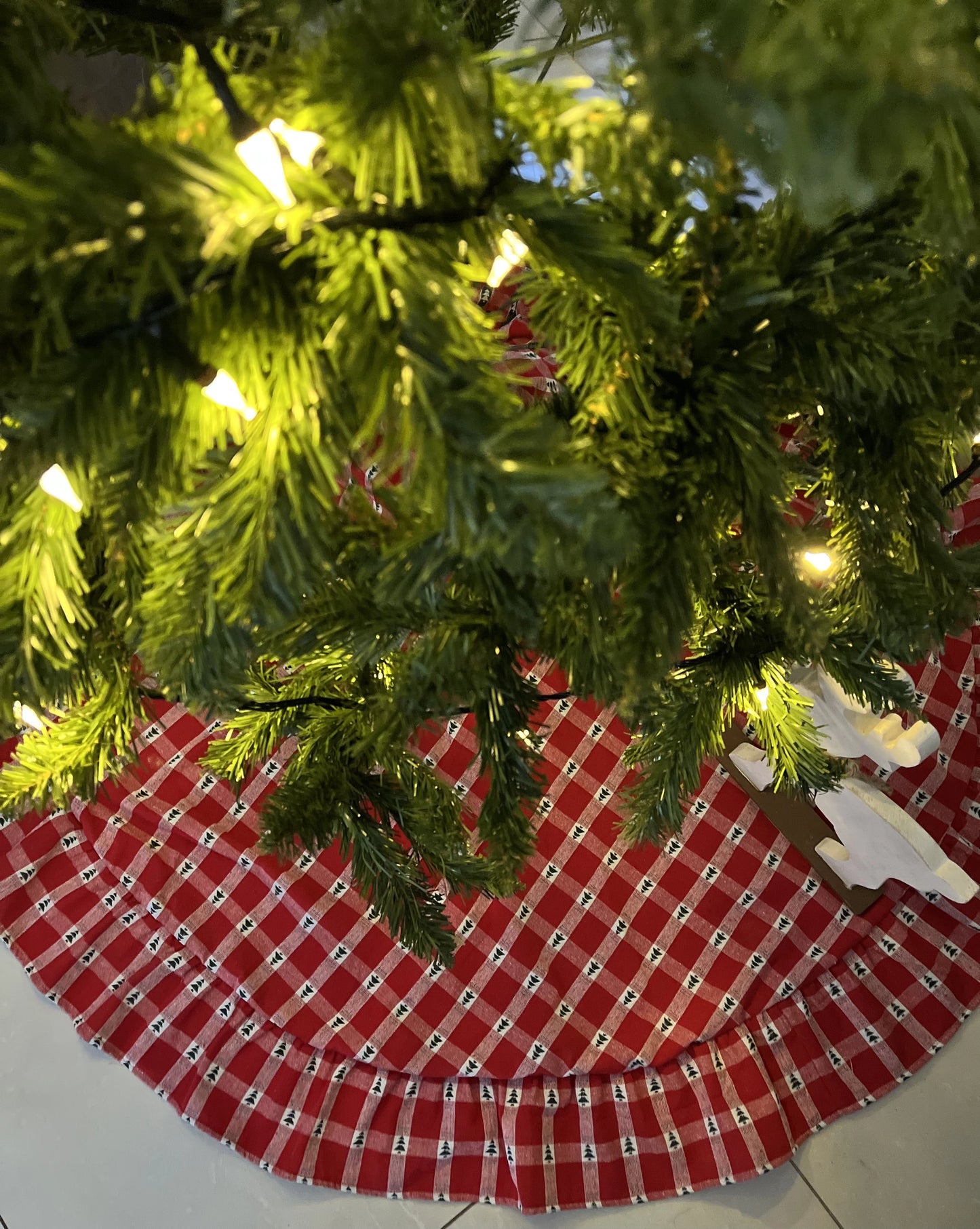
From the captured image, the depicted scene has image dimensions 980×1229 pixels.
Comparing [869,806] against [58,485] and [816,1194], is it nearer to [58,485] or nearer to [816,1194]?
[816,1194]

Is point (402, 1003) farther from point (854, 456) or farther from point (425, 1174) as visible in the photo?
point (854, 456)

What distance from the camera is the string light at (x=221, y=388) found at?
0.24m

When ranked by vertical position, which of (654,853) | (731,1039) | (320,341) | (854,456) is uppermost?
(320,341)

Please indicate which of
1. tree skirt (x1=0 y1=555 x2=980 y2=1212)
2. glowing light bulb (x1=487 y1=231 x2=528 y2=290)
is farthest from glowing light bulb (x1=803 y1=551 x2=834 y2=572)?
tree skirt (x1=0 y1=555 x2=980 y2=1212)

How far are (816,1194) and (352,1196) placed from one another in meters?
0.45

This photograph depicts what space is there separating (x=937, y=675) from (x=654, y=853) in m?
0.39

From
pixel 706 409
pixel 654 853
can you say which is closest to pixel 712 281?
pixel 706 409

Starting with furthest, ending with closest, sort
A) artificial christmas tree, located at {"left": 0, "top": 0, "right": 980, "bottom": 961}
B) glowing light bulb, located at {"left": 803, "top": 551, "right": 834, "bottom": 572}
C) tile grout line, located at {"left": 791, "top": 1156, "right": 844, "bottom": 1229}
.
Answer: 1. tile grout line, located at {"left": 791, "top": 1156, "right": 844, "bottom": 1229}
2. glowing light bulb, located at {"left": 803, "top": 551, "right": 834, "bottom": 572}
3. artificial christmas tree, located at {"left": 0, "top": 0, "right": 980, "bottom": 961}

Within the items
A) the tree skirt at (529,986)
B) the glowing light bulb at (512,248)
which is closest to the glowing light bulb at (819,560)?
the glowing light bulb at (512,248)

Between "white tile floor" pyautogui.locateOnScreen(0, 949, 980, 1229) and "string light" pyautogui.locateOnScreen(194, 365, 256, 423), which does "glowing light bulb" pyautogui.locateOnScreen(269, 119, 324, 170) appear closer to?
"string light" pyautogui.locateOnScreen(194, 365, 256, 423)

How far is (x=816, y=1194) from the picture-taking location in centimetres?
83

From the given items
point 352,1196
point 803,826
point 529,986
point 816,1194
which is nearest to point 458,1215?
point 352,1196

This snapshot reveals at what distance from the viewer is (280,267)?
227mm

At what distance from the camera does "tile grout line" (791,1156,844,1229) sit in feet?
2.70
